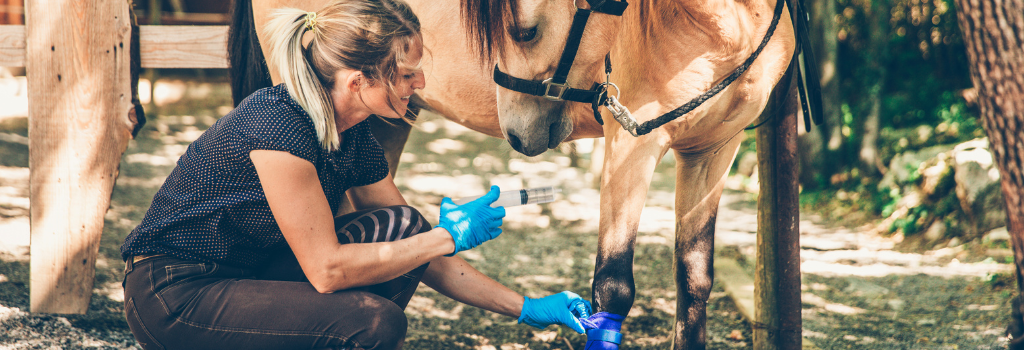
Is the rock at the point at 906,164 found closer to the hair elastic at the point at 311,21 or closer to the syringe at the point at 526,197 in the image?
the syringe at the point at 526,197

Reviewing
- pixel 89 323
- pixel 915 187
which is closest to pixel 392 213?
pixel 89 323

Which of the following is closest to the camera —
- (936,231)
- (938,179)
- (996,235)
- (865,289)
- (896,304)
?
(896,304)

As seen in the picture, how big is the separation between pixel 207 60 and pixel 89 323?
1.18m

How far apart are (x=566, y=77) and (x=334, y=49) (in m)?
0.71

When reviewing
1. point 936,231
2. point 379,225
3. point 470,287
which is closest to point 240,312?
point 379,225

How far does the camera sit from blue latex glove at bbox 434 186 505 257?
181 centimetres

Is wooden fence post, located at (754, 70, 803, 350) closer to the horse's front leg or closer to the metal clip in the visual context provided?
the horse's front leg

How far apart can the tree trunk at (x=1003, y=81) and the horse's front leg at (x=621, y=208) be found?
837 millimetres

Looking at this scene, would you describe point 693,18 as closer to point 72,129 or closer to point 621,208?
point 621,208

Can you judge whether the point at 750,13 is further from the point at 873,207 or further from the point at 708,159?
the point at 873,207

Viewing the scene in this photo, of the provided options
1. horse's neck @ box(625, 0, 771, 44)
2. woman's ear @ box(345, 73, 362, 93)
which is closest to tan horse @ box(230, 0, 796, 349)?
horse's neck @ box(625, 0, 771, 44)

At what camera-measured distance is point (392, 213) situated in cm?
198

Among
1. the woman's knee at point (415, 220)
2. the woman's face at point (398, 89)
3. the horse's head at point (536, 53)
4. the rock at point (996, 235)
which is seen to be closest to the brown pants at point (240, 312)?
the woman's knee at point (415, 220)

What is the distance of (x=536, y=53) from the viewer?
192cm
